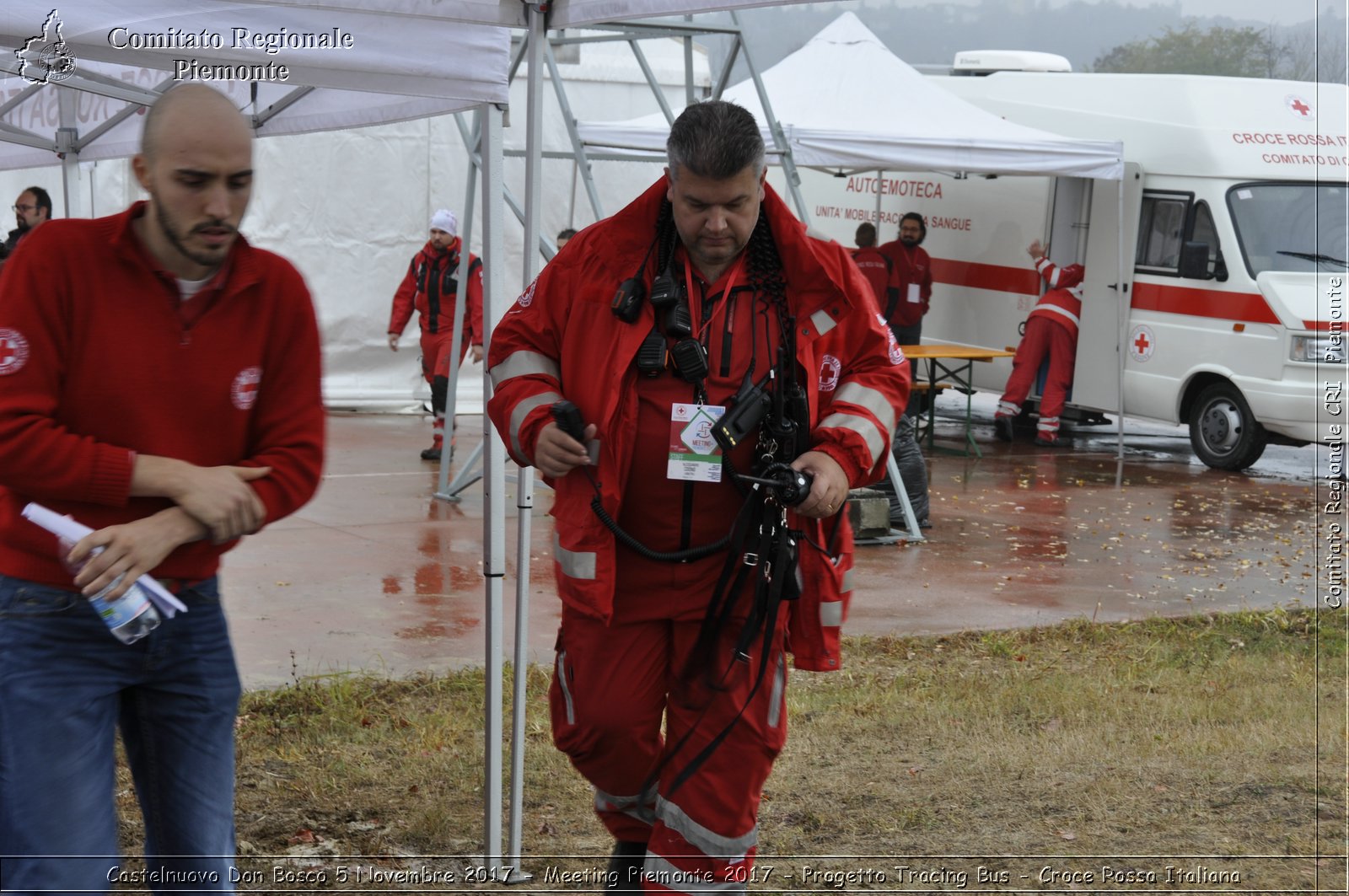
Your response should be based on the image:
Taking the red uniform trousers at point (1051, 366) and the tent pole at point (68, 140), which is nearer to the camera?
the tent pole at point (68, 140)

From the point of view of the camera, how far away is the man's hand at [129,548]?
2.50m

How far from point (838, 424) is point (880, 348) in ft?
0.91

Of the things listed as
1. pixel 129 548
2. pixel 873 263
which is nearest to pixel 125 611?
pixel 129 548

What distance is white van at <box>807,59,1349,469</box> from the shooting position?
44.7ft

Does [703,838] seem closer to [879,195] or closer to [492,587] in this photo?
[492,587]

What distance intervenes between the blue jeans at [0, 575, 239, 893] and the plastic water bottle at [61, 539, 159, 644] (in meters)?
0.09

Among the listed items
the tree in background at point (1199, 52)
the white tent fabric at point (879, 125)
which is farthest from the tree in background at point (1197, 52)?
the white tent fabric at point (879, 125)

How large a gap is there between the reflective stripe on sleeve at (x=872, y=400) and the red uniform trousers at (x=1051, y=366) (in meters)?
12.2

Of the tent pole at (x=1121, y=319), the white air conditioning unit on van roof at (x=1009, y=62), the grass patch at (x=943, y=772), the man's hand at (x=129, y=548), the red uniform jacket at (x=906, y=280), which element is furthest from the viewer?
the white air conditioning unit on van roof at (x=1009, y=62)

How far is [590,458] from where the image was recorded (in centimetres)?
338

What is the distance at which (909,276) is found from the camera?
15.5 metres

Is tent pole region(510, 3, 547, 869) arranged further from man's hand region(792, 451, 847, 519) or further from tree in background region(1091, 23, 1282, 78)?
tree in background region(1091, 23, 1282, 78)

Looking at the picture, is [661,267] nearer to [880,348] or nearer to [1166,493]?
[880,348]

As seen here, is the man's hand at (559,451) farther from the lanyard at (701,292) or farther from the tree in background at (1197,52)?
the tree in background at (1197,52)
